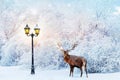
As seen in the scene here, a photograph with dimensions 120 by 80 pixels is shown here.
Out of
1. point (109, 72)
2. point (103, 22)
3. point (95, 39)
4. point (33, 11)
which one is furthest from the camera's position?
point (33, 11)

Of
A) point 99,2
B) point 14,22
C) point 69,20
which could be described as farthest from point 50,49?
point 14,22

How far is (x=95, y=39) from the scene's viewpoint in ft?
76.4

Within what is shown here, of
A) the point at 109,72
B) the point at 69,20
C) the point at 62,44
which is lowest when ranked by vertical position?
the point at 109,72

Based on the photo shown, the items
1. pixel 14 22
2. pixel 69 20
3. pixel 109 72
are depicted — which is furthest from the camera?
pixel 14 22

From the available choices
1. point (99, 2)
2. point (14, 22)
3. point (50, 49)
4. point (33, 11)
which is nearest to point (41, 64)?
point (50, 49)

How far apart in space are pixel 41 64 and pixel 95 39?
12.8 ft

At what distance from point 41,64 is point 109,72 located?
518 cm

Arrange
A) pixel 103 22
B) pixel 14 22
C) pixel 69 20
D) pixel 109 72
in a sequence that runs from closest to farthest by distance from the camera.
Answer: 1. pixel 109 72
2. pixel 103 22
3. pixel 69 20
4. pixel 14 22

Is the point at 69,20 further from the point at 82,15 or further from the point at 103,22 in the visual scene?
the point at 103,22

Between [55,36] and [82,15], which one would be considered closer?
[55,36]

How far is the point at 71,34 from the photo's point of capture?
86.4 feet

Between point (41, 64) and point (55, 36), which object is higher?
point (55, 36)

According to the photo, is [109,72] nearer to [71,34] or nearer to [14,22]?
[71,34]

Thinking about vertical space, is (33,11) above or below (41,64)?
above
